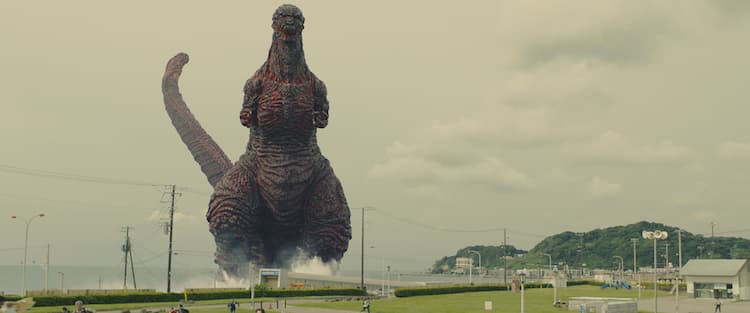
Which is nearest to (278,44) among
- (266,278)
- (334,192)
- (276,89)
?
(276,89)

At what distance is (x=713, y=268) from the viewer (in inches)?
2554

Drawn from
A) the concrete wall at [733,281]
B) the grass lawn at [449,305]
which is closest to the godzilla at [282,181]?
the grass lawn at [449,305]

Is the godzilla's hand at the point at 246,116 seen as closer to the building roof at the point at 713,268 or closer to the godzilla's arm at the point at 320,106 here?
the godzilla's arm at the point at 320,106

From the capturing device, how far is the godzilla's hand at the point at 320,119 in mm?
60906

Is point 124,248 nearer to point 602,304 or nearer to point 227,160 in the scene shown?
point 227,160

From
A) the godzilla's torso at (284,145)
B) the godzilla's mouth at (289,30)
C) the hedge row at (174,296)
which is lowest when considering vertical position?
the hedge row at (174,296)

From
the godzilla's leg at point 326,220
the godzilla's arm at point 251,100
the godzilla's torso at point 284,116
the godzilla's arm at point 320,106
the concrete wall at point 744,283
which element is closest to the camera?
the godzilla's torso at point 284,116

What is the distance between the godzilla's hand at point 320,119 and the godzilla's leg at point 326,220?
18.1ft

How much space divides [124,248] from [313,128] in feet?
176

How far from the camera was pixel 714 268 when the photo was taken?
213ft

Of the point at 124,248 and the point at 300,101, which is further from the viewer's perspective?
the point at 124,248

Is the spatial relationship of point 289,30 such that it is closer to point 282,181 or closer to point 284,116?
point 284,116

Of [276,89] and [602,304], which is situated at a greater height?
[276,89]

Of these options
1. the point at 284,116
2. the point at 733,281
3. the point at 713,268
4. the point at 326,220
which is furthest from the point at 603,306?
the point at 326,220
